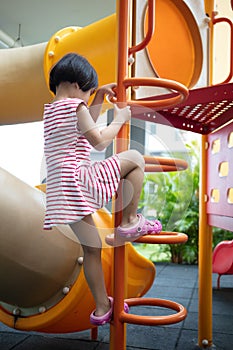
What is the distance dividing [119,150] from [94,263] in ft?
1.06

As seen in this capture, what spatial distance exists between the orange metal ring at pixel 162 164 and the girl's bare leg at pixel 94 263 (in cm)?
23

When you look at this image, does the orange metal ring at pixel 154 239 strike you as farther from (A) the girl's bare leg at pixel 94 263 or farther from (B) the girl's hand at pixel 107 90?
(B) the girl's hand at pixel 107 90

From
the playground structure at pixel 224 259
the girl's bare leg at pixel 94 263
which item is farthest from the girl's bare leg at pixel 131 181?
the playground structure at pixel 224 259

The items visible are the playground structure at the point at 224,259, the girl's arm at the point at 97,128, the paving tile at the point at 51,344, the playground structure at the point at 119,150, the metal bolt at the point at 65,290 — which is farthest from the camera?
the playground structure at the point at 224,259

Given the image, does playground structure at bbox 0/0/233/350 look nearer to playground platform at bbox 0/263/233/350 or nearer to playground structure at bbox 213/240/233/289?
playground platform at bbox 0/263/233/350

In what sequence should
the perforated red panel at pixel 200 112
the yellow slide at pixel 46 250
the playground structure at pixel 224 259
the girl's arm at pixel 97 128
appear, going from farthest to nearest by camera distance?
the playground structure at pixel 224 259 → the yellow slide at pixel 46 250 → the perforated red panel at pixel 200 112 → the girl's arm at pixel 97 128

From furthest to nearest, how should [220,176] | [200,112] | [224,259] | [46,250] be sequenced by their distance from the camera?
[224,259] → [220,176] → [200,112] → [46,250]

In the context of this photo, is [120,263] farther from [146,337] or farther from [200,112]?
[146,337]

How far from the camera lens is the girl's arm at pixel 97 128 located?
3.51ft

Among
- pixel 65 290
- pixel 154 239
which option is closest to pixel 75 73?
pixel 154 239

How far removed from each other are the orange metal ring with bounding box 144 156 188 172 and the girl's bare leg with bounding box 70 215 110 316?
0.23m

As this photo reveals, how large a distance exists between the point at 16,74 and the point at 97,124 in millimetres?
952

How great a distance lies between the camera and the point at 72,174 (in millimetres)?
1098

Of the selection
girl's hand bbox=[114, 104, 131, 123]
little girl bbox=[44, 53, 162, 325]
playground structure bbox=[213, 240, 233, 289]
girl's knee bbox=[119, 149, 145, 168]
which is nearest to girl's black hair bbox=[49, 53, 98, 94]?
little girl bbox=[44, 53, 162, 325]
